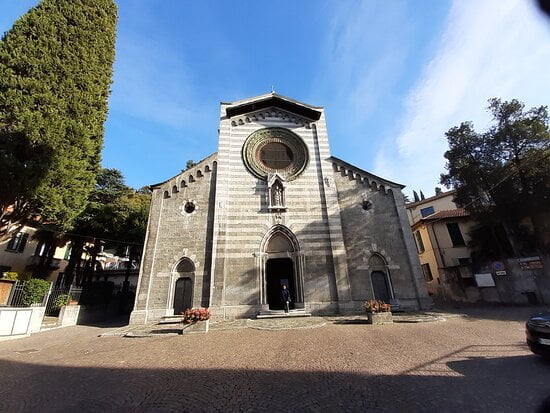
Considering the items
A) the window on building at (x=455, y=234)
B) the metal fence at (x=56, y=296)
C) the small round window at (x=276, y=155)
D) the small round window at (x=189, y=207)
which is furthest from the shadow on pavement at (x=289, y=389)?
the window on building at (x=455, y=234)

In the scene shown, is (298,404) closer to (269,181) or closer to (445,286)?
(269,181)

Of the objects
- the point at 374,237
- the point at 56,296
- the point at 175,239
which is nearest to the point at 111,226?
the point at 56,296

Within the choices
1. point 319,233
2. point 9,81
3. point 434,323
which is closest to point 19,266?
point 9,81

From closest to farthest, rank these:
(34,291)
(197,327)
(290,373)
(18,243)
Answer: (290,373) < (197,327) < (34,291) < (18,243)

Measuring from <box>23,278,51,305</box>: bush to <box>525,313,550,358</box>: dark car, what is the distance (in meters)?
20.7

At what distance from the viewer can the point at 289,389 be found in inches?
195

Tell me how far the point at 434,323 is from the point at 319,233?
300 inches

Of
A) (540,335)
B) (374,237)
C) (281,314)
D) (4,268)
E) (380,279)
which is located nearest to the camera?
(540,335)

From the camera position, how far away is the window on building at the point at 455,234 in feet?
77.9

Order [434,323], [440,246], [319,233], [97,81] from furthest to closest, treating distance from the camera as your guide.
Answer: [440,246] → [319,233] → [97,81] → [434,323]

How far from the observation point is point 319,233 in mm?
16719

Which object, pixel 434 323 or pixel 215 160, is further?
pixel 215 160

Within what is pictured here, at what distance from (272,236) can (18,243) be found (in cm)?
2539

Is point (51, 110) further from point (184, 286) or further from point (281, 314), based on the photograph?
point (281, 314)
